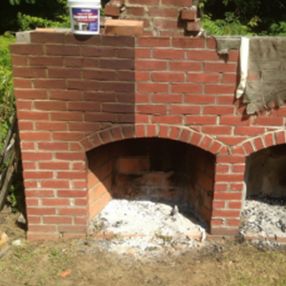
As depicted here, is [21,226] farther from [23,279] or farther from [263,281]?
[263,281]

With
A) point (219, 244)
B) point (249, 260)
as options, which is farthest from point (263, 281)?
point (219, 244)

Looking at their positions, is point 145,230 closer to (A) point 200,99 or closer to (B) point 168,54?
(A) point 200,99

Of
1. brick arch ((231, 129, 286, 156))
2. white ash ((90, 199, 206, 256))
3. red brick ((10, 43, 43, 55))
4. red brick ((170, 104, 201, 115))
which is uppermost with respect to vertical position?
red brick ((10, 43, 43, 55))

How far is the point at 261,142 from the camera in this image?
312 cm

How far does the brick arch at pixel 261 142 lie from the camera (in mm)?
3098

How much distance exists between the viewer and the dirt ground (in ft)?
9.74

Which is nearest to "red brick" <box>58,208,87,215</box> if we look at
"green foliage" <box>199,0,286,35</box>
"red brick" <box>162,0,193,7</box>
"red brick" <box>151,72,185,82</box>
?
"red brick" <box>151,72,185,82</box>

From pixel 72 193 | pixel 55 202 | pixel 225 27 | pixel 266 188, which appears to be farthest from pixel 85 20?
pixel 225 27

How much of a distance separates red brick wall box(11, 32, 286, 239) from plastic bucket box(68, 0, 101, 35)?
71mm

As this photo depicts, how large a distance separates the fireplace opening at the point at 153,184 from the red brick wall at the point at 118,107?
0.30m

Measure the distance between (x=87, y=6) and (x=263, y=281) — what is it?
2282 mm

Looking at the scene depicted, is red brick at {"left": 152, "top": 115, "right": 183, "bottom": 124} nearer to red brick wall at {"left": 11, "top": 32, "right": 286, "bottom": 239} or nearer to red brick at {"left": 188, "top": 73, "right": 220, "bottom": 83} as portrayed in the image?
red brick wall at {"left": 11, "top": 32, "right": 286, "bottom": 239}

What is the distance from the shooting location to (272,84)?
297 cm

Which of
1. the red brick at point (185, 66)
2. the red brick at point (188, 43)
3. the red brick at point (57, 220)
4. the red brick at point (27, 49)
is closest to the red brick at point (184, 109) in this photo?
the red brick at point (185, 66)
